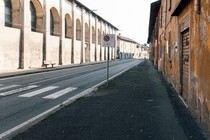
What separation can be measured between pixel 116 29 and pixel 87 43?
3179 cm

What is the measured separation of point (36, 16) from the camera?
3084cm

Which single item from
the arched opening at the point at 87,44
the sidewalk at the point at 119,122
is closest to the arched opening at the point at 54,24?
the arched opening at the point at 87,44

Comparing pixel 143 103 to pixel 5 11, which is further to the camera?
pixel 5 11

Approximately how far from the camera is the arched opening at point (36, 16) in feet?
97.8

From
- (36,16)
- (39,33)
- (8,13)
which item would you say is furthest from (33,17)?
(8,13)

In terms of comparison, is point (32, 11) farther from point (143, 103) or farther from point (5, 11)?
point (143, 103)

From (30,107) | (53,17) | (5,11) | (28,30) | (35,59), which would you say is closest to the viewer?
(30,107)

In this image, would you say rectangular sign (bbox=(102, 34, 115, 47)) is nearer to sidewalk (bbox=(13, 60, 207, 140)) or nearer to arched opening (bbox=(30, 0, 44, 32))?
sidewalk (bbox=(13, 60, 207, 140))

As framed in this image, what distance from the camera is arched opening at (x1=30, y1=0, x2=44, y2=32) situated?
29.8m

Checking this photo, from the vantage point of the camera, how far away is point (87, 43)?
50.7 metres

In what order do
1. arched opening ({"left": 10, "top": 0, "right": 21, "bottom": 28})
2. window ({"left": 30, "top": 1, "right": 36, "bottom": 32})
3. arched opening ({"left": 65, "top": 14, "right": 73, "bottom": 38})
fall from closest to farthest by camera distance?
1. arched opening ({"left": 10, "top": 0, "right": 21, "bottom": 28})
2. window ({"left": 30, "top": 1, "right": 36, "bottom": 32})
3. arched opening ({"left": 65, "top": 14, "right": 73, "bottom": 38})

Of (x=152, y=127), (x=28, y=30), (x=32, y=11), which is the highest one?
(x=32, y=11)

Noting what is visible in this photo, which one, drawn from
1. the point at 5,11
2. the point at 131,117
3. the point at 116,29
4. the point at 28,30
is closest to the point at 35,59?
the point at 28,30

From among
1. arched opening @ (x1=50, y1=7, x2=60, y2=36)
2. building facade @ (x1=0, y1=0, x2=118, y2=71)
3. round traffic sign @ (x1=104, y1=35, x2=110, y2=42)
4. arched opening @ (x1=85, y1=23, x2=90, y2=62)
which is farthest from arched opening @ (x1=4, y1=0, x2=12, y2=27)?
arched opening @ (x1=85, y1=23, x2=90, y2=62)
